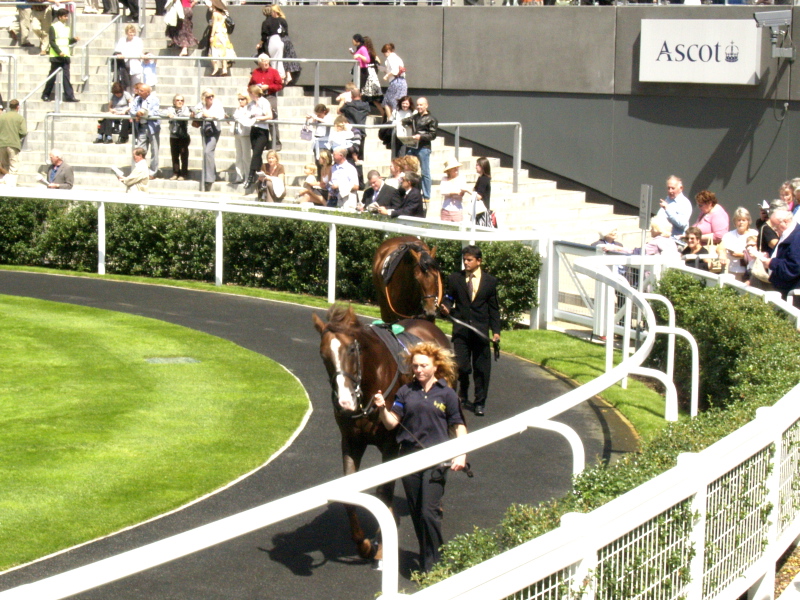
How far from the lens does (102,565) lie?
320 centimetres

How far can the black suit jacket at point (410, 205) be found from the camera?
16516mm

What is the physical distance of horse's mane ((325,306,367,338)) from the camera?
6.86 metres

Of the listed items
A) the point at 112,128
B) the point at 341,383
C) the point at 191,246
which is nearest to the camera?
the point at 341,383

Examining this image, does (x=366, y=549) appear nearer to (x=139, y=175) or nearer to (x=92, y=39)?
(x=139, y=175)

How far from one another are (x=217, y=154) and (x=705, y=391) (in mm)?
14001

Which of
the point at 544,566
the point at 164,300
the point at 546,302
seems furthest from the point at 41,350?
the point at 544,566

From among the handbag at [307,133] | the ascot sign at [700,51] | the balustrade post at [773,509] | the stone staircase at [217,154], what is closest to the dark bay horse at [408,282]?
the balustrade post at [773,509]

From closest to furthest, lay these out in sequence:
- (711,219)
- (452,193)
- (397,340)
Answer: (397,340), (711,219), (452,193)

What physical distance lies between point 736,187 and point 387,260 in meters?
12.1

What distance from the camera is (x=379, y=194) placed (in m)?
17.0

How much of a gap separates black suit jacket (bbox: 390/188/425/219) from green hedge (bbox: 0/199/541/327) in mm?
509

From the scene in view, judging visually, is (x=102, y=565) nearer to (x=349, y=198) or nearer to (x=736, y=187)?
(x=349, y=198)

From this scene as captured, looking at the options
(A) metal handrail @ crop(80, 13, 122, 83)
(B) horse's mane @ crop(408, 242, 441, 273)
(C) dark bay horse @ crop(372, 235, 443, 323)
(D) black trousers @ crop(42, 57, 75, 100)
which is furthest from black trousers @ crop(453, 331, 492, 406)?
(A) metal handrail @ crop(80, 13, 122, 83)

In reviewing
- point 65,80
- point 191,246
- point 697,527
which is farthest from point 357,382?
point 65,80
